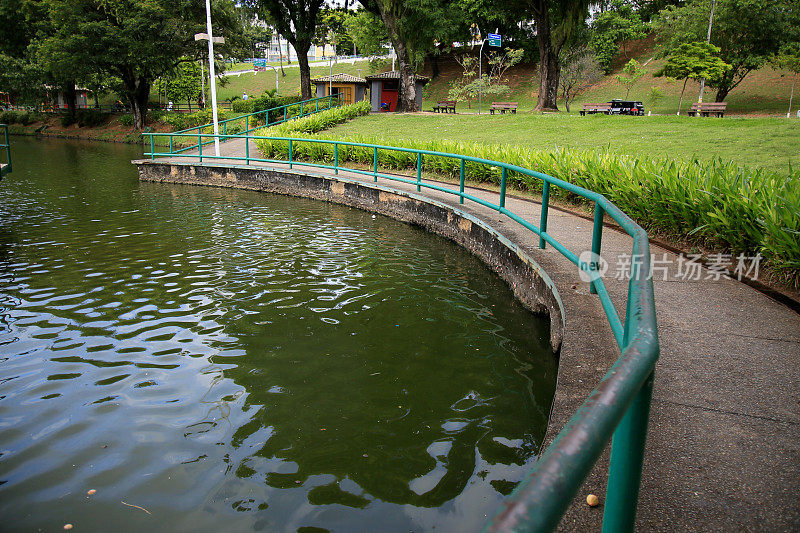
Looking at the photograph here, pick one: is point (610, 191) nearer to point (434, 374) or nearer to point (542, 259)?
point (542, 259)

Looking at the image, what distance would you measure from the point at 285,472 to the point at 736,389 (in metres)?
2.77

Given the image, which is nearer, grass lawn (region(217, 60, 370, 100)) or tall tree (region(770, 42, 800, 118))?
tall tree (region(770, 42, 800, 118))

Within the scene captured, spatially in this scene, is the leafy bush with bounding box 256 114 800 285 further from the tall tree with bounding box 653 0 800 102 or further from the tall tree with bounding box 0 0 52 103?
the tall tree with bounding box 0 0 52 103

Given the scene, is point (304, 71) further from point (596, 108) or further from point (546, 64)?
point (596, 108)

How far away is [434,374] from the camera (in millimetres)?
5020

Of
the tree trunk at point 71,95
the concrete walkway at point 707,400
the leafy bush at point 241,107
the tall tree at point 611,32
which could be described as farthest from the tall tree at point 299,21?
the concrete walkway at point 707,400

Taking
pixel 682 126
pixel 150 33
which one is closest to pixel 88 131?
pixel 150 33

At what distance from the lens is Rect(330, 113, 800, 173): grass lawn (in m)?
15.1

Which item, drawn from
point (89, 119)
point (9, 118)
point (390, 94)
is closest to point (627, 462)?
point (390, 94)

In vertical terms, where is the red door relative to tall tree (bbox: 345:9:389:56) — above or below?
below

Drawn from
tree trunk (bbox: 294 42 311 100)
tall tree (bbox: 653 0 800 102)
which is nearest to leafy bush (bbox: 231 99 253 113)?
tree trunk (bbox: 294 42 311 100)

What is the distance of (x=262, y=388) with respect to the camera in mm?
4730

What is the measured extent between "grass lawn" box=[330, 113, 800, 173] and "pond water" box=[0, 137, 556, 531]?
6915 mm

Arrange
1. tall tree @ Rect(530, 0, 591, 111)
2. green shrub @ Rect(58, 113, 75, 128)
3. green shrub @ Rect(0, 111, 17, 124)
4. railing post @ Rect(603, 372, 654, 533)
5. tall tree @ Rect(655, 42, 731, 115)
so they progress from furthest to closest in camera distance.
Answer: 1. green shrub @ Rect(0, 111, 17, 124)
2. green shrub @ Rect(58, 113, 75, 128)
3. tall tree @ Rect(655, 42, 731, 115)
4. tall tree @ Rect(530, 0, 591, 111)
5. railing post @ Rect(603, 372, 654, 533)
